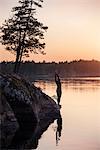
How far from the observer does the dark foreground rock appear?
16844 mm

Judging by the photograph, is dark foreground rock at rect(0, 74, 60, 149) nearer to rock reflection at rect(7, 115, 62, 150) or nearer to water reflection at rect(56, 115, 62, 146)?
rock reflection at rect(7, 115, 62, 150)

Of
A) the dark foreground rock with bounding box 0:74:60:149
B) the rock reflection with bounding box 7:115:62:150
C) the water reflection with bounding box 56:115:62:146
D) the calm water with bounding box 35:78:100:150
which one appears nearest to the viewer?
the calm water with bounding box 35:78:100:150

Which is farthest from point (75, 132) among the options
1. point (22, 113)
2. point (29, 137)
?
point (22, 113)

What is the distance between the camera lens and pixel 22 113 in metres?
21.5

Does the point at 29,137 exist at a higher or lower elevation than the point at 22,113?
lower

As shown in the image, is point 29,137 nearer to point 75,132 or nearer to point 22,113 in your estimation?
point 75,132

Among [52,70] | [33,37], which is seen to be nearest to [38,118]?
[33,37]

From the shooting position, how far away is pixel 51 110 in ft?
82.4

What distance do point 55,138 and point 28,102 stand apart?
15.7 ft

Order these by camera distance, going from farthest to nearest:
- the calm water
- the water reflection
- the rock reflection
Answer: the water reflection → the rock reflection → the calm water

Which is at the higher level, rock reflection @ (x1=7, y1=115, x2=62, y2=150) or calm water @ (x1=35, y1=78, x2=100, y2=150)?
calm water @ (x1=35, y1=78, x2=100, y2=150)

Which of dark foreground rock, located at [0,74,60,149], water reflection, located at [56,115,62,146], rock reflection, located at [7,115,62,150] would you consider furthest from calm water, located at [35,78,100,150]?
dark foreground rock, located at [0,74,60,149]

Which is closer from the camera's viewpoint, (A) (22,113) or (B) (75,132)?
(B) (75,132)

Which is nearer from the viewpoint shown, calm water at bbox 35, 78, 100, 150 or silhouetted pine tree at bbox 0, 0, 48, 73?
calm water at bbox 35, 78, 100, 150
